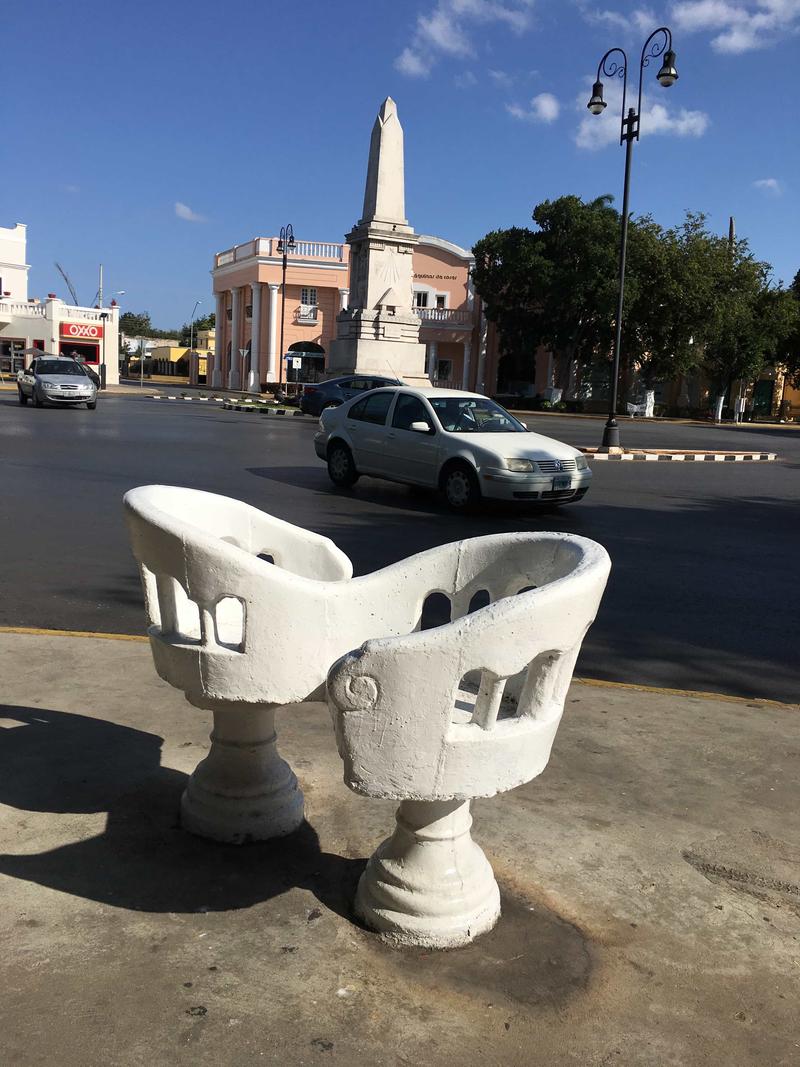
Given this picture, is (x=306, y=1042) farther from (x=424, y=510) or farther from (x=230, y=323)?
(x=230, y=323)

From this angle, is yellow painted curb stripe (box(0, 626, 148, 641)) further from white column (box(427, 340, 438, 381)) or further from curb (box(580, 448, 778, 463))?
white column (box(427, 340, 438, 381))

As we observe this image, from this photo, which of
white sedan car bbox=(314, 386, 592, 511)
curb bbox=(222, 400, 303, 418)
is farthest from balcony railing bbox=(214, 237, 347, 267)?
white sedan car bbox=(314, 386, 592, 511)

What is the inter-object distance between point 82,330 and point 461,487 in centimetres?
5002

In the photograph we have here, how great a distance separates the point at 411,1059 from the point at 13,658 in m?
3.31

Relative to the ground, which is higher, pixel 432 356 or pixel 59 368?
pixel 432 356

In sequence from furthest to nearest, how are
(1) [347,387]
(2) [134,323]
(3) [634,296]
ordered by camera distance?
(2) [134,323]
(3) [634,296]
(1) [347,387]

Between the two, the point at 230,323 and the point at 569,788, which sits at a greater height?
the point at 230,323

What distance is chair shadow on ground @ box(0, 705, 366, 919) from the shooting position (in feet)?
9.16

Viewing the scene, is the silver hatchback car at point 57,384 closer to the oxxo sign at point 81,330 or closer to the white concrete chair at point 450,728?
the oxxo sign at point 81,330

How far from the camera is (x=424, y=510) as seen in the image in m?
11.4

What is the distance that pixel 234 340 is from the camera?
60375 millimetres

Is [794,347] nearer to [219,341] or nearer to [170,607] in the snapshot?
[219,341]

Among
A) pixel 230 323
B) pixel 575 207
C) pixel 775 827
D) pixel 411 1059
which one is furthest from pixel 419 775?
pixel 230 323

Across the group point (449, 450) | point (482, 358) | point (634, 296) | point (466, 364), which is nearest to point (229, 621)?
point (449, 450)
